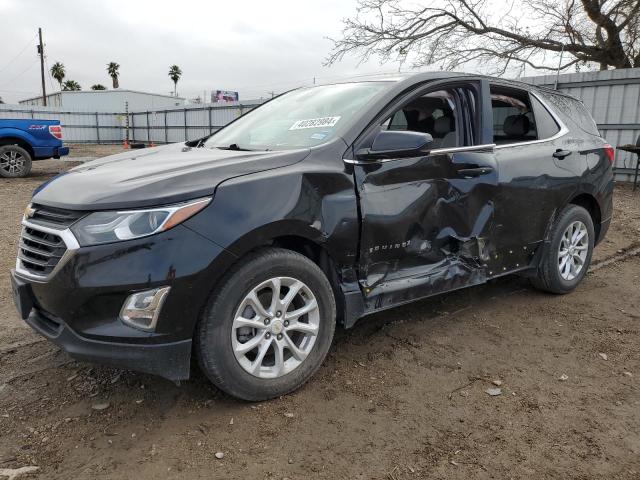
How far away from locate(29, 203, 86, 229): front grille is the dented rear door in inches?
57.4

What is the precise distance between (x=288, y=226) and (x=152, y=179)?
A: 27.3 inches

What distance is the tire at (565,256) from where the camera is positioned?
4242 mm

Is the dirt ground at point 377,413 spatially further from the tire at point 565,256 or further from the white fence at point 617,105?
the white fence at point 617,105

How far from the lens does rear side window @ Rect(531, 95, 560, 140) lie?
4.18 metres

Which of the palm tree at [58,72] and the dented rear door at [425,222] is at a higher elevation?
the palm tree at [58,72]

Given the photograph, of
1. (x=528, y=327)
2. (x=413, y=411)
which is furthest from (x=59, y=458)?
(x=528, y=327)

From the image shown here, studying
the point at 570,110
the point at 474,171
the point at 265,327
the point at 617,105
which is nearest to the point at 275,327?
the point at 265,327

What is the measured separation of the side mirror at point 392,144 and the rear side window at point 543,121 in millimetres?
1692

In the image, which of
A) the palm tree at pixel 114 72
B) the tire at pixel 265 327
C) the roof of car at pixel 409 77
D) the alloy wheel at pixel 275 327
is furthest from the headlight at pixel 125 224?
the palm tree at pixel 114 72

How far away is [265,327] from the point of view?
2.65m

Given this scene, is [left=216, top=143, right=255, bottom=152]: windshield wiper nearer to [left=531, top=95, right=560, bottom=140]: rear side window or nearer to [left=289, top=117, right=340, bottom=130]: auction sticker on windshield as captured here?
[left=289, top=117, right=340, bottom=130]: auction sticker on windshield

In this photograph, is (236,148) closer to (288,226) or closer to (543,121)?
(288,226)

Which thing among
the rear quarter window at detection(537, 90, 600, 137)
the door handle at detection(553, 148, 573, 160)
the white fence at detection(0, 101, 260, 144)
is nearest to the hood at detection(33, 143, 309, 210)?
the door handle at detection(553, 148, 573, 160)

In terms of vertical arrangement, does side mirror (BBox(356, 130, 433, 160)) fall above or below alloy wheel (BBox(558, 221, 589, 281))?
above
